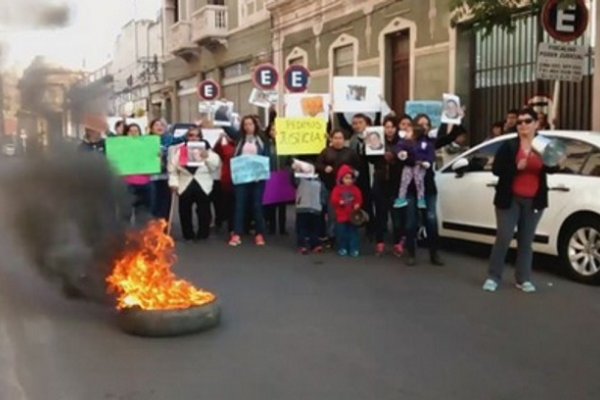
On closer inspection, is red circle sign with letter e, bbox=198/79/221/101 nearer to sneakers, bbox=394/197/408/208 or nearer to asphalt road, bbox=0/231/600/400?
sneakers, bbox=394/197/408/208

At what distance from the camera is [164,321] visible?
598 cm

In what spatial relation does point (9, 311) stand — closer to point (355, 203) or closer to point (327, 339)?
point (327, 339)

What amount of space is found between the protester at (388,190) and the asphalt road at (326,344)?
126 centimetres

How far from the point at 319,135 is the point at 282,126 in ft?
1.77

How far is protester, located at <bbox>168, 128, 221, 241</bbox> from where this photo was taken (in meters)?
11.2

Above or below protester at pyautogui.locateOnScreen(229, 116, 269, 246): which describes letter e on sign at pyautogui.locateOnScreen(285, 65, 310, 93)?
above

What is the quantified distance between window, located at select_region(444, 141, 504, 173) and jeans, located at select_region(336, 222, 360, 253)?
1.58m

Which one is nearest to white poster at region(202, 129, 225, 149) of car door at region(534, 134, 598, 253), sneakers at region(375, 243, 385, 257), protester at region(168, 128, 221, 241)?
protester at region(168, 128, 221, 241)

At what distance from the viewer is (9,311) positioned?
6.96 m

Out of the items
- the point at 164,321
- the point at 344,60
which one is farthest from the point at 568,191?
the point at 344,60

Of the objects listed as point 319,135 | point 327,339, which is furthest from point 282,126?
point 327,339

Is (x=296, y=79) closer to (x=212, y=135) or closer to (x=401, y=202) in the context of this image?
(x=212, y=135)

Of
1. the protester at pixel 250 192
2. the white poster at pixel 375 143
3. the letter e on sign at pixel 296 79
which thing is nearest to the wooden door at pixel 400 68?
the letter e on sign at pixel 296 79

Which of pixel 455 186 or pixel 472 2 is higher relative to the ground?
pixel 472 2
